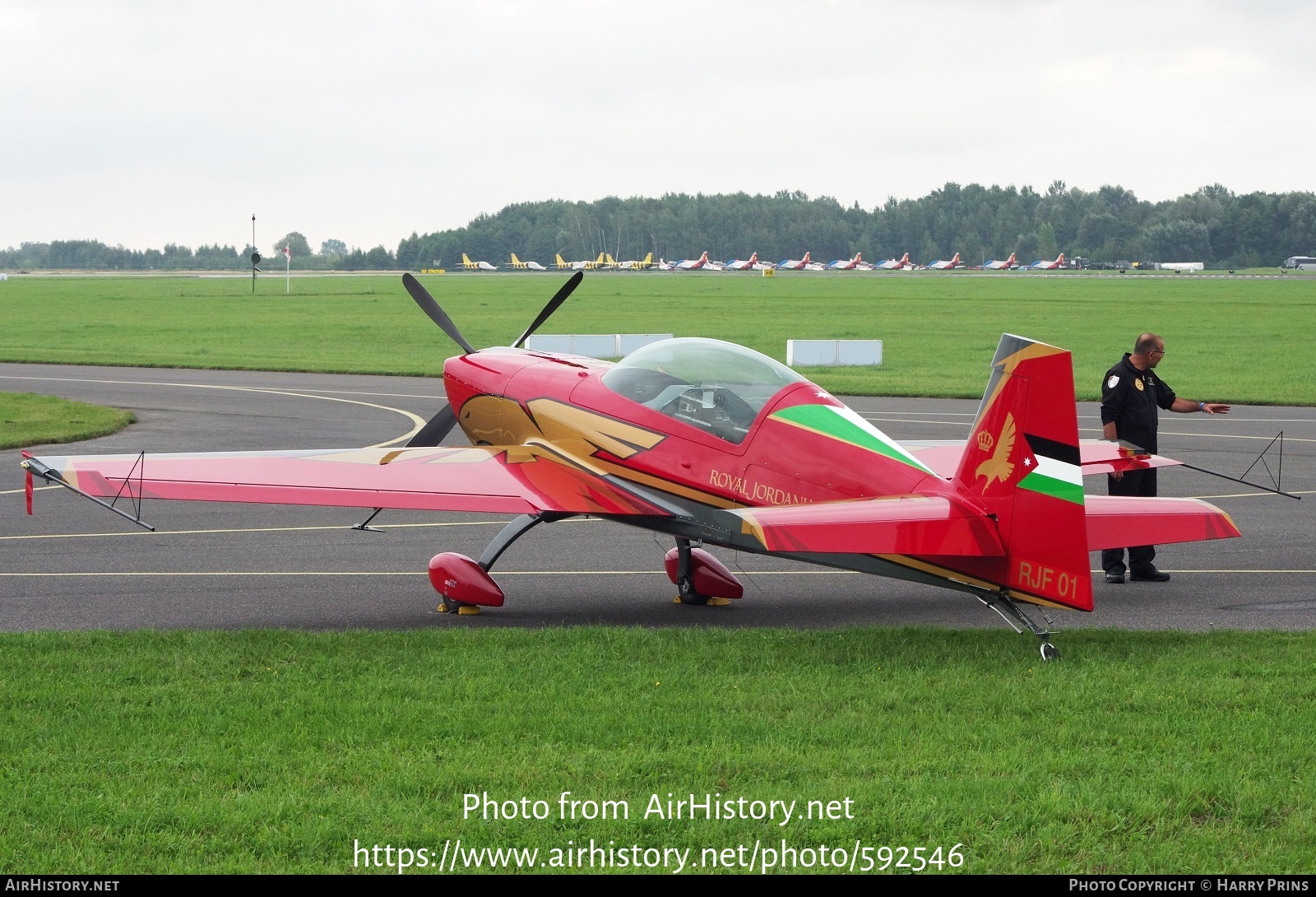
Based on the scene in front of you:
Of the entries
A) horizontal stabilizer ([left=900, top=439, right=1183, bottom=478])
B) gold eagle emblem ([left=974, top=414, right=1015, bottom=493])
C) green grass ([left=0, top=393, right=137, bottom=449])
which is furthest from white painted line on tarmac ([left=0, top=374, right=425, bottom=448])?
gold eagle emblem ([left=974, top=414, right=1015, bottom=493])

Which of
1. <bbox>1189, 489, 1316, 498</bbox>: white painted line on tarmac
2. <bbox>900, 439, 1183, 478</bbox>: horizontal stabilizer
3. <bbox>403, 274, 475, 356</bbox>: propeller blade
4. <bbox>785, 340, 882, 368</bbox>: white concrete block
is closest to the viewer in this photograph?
<bbox>900, 439, 1183, 478</bbox>: horizontal stabilizer

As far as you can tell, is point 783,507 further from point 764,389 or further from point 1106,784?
point 1106,784

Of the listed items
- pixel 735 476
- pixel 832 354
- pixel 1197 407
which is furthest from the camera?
pixel 832 354

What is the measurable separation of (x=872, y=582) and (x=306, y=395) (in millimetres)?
18139

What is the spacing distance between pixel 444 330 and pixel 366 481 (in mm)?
4521

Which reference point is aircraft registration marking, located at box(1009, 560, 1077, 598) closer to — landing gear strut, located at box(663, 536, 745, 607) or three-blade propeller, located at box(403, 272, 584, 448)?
landing gear strut, located at box(663, 536, 745, 607)

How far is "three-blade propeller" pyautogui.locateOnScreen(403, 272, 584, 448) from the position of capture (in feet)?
43.0

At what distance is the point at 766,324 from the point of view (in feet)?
175

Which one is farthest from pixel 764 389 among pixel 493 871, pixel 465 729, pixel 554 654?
pixel 493 871

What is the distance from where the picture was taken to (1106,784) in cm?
609

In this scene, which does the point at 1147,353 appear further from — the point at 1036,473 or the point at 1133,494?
the point at 1036,473

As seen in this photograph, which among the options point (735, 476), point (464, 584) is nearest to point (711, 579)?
point (735, 476)

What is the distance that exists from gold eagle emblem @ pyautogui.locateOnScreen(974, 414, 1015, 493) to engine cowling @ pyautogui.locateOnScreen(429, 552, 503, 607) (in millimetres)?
4228

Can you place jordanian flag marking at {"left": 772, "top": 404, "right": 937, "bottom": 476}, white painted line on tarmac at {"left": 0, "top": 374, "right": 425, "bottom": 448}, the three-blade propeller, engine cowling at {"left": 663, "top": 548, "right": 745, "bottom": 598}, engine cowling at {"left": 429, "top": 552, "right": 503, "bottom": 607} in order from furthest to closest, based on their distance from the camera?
white painted line on tarmac at {"left": 0, "top": 374, "right": 425, "bottom": 448} → the three-blade propeller → engine cowling at {"left": 663, "top": 548, "right": 745, "bottom": 598} → engine cowling at {"left": 429, "top": 552, "right": 503, "bottom": 607} → jordanian flag marking at {"left": 772, "top": 404, "right": 937, "bottom": 476}
